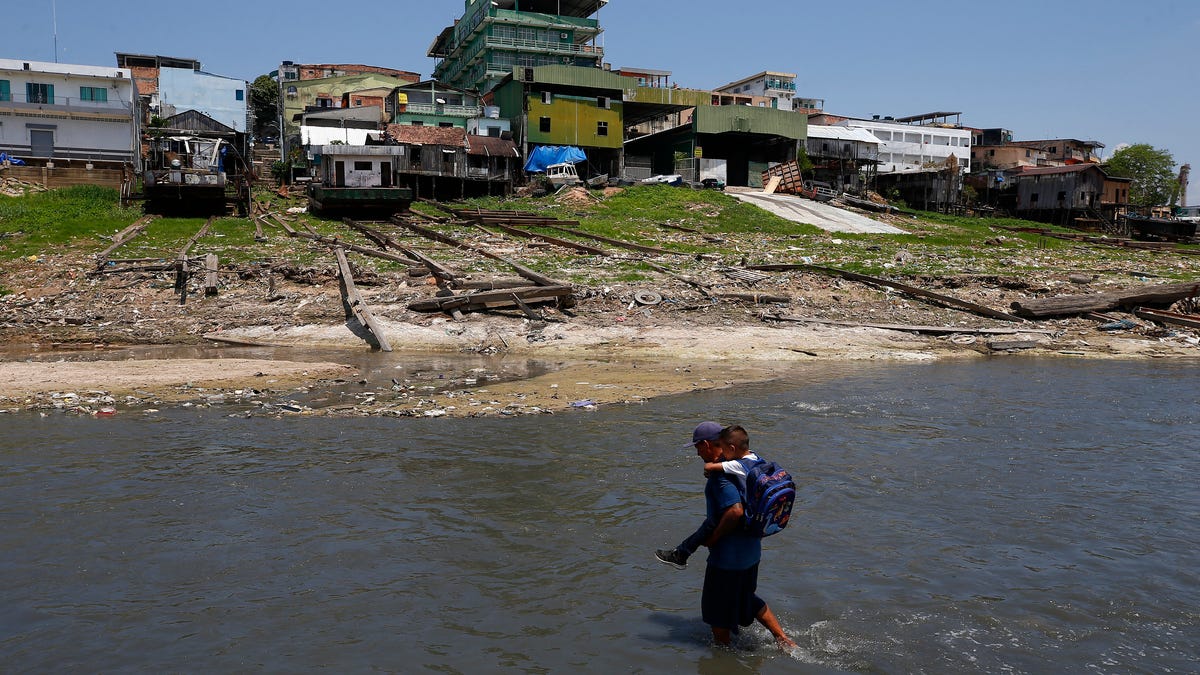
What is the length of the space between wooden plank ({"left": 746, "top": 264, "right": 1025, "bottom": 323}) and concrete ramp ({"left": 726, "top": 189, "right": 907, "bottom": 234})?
40.3 feet

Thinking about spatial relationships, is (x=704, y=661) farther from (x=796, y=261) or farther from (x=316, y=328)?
(x=796, y=261)

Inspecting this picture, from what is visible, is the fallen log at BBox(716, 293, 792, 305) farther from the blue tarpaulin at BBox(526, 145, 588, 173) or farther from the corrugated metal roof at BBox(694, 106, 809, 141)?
the corrugated metal roof at BBox(694, 106, 809, 141)

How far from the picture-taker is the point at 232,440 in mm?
10523

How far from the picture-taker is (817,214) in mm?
39844

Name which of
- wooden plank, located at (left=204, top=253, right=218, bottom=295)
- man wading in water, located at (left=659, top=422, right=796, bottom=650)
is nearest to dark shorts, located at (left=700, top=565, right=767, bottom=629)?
man wading in water, located at (left=659, top=422, right=796, bottom=650)

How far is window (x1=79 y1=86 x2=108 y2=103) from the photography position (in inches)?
2048

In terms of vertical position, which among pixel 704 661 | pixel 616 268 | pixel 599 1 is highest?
pixel 599 1

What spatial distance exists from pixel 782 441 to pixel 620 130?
4307 centimetres

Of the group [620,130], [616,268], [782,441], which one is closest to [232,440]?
[782,441]

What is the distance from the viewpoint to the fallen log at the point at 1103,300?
21000 millimetres

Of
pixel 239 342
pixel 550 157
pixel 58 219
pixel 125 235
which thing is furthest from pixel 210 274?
pixel 550 157

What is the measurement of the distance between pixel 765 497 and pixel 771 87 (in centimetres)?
8710

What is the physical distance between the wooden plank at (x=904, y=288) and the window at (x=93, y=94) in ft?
156

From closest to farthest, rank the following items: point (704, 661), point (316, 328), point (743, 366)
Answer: point (704, 661)
point (743, 366)
point (316, 328)
